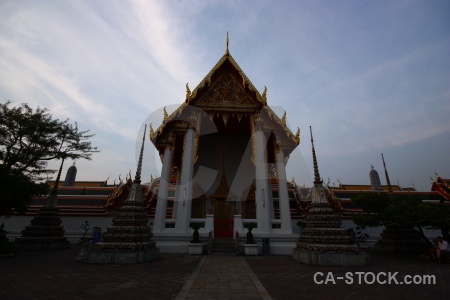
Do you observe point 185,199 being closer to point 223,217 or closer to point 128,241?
point 128,241

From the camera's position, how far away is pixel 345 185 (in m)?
26.6

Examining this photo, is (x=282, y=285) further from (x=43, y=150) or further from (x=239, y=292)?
(x=43, y=150)

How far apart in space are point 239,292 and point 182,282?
1.37 meters

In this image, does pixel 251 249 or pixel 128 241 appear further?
pixel 251 249

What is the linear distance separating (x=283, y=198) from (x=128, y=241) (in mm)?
7050

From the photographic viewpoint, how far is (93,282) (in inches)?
186

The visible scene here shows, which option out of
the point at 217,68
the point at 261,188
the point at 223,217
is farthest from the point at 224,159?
the point at 217,68

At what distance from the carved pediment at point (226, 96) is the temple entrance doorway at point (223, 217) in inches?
228

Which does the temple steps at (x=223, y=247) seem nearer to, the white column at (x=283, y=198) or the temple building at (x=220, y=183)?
the temple building at (x=220, y=183)

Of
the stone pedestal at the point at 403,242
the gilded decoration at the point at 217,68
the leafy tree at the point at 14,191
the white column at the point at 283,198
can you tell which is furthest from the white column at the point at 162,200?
the stone pedestal at the point at 403,242

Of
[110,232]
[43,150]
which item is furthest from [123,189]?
[110,232]

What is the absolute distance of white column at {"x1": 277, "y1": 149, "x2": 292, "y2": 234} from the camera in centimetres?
1027

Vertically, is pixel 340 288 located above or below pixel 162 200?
below

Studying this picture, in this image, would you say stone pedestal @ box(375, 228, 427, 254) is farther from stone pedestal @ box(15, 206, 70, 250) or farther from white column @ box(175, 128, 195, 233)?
stone pedestal @ box(15, 206, 70, 250)
